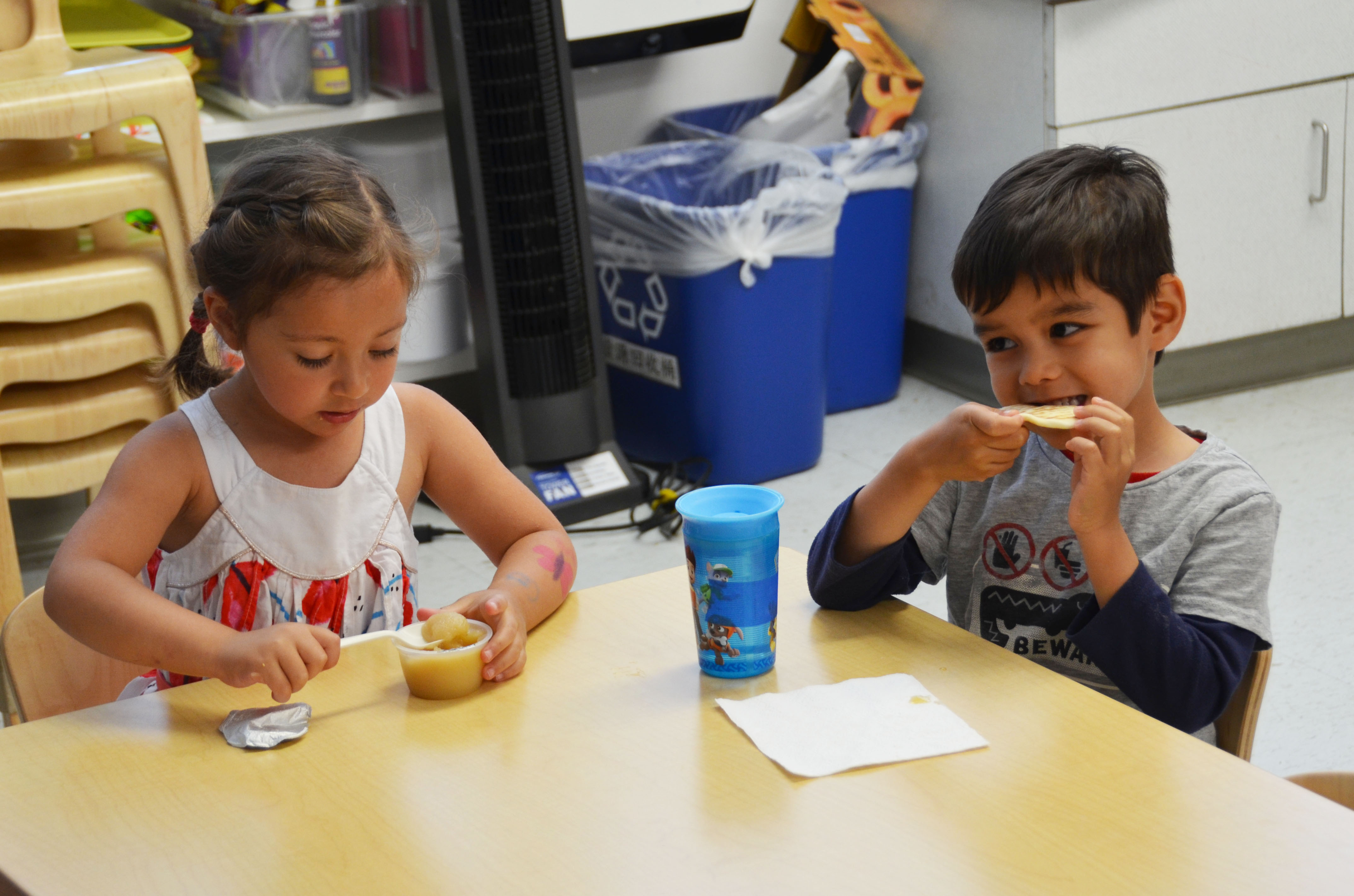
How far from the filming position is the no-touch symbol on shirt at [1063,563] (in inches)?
47.4

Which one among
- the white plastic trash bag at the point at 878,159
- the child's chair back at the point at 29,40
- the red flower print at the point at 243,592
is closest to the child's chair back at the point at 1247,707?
the red flower print at the point at 243,592

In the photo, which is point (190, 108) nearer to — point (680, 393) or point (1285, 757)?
point (680, 393)

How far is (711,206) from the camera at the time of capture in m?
3.35

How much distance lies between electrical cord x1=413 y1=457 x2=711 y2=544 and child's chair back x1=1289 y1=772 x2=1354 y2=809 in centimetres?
188

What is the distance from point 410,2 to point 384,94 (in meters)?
0.22

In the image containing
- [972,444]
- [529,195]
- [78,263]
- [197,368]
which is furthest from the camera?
[529,195]

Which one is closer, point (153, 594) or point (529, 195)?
point (153, 594)

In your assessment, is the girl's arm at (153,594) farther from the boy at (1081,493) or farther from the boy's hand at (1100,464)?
the boy's hand at (1100,464)

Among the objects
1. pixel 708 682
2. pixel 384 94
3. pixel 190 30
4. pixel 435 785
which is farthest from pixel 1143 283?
pixel 190 30

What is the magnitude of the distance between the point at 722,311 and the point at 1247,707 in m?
2.00

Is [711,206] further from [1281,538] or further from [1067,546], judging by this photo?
[1067,546]

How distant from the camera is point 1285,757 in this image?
1.94 metres

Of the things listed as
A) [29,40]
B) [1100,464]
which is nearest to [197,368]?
[1100,464]

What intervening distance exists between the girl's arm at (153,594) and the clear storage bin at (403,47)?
6.00 feet
